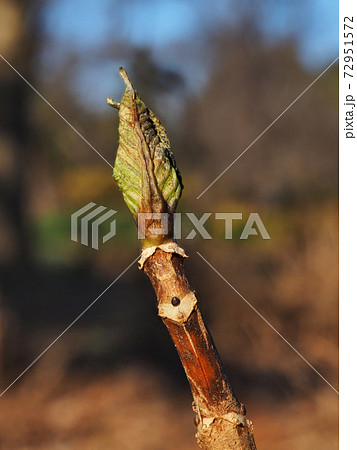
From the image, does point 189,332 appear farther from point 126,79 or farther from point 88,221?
point 88,221

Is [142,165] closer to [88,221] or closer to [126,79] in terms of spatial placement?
[126,79]

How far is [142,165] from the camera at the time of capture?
39 centimetres

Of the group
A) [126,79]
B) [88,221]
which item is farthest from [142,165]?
[88,221]

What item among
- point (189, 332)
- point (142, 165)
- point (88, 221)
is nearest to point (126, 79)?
point (142, 165)

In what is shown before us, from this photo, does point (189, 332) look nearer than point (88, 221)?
Yes

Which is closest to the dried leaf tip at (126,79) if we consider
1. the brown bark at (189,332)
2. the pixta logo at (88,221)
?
the brown bark at (189,332)

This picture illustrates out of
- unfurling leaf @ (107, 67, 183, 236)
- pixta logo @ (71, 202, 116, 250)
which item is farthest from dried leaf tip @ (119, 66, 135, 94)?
pixta logo @ (71, 202, 116, 250)

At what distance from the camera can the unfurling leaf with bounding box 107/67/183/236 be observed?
1.27ft

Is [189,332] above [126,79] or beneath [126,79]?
beneath

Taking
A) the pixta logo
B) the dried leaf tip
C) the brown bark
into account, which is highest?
the dried leaf tip

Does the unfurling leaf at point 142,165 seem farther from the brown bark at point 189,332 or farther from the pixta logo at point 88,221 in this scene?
the pixta logo at point 88,221

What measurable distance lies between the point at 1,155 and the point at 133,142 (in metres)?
0.88

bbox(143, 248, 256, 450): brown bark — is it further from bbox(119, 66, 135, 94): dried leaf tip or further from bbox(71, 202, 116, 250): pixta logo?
bbox(71, 202, 116, 250): pixta logo

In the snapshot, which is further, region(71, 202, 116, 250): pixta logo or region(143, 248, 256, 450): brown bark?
region(71, 202, 116, 250): pixta logo
